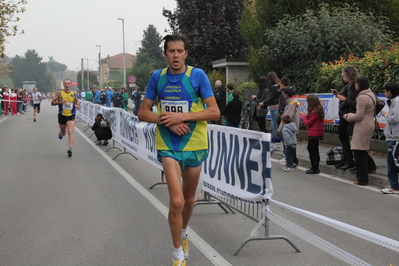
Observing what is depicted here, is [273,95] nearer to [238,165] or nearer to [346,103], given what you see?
[346,103]

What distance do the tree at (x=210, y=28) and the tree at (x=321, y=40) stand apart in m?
12.3

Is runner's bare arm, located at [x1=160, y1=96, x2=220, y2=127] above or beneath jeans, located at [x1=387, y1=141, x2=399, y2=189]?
above

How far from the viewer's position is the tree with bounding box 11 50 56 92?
179 meters

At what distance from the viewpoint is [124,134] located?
12.9 metres

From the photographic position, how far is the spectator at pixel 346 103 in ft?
32.1

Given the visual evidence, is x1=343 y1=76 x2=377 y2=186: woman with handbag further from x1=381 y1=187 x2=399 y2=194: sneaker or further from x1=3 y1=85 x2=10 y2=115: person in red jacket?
x1=3 y1=85 x2=10 y2=115: person in red jacket

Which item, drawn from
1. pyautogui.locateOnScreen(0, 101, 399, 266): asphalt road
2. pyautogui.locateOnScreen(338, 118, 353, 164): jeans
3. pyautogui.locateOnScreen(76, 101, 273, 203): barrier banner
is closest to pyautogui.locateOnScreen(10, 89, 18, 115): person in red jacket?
pyautogui.locateOnScreen(0, 101, 399, 266): asphalt road

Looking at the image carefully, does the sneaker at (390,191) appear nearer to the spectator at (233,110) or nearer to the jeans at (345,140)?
the jeans at (345,140)

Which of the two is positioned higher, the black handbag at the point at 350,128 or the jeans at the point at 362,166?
the black handbag at the point at 350,128

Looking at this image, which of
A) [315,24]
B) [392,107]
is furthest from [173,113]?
[315,24]

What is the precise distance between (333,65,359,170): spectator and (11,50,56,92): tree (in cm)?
17769

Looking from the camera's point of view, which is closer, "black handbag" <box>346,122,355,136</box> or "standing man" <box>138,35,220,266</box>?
"standing man" <box>138,35,220,266</box>

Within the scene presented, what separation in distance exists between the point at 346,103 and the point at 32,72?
7085 inches

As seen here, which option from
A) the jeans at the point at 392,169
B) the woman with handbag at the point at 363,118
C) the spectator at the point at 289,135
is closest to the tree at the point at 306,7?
the spectator at the point at 289,135
